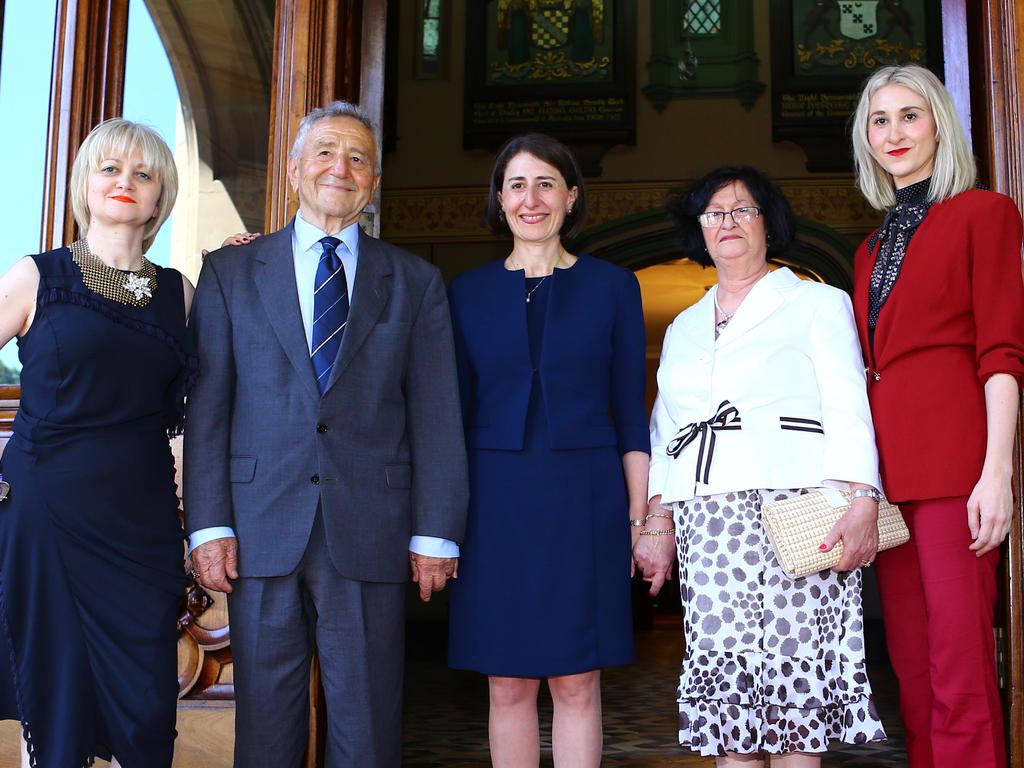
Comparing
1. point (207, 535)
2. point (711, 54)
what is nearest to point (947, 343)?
point (207, 535)

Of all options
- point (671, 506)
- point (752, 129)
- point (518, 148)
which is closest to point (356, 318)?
point (518, 148)

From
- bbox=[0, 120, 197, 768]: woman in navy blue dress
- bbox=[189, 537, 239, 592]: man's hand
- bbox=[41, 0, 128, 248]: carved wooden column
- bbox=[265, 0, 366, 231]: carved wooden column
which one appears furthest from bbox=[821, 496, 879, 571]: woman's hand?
bbox=[41, 0, 128, 248]: carved wooden column

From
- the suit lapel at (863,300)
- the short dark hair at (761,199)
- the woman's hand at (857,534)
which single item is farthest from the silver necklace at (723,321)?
the woman's hand at (857,534)

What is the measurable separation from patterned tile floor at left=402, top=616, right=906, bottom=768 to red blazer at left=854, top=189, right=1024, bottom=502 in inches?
70.7

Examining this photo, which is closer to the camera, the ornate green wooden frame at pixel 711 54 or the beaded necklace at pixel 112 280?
the beaded necklace at pixel 112 280

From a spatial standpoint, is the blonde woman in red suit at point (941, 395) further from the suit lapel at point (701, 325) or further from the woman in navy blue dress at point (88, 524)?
the woman in navy blue dress at point (88, 524)

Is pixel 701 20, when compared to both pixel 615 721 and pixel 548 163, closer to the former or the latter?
pixel 615 721

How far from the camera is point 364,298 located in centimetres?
272

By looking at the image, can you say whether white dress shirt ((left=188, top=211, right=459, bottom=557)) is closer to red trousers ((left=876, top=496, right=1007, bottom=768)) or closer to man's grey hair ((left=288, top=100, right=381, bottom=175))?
man's grey hair ((left=288, top=100, right=381, bottom=175))

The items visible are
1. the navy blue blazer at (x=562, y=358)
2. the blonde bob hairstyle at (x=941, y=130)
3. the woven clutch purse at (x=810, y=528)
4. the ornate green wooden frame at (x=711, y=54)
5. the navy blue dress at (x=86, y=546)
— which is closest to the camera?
the navy blue dress at (x=86, y=546)

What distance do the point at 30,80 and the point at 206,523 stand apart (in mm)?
1989

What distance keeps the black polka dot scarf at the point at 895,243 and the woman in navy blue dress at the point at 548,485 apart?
1.95 ft

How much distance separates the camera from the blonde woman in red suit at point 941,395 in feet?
8.04

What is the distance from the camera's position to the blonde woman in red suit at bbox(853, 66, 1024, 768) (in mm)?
2449
